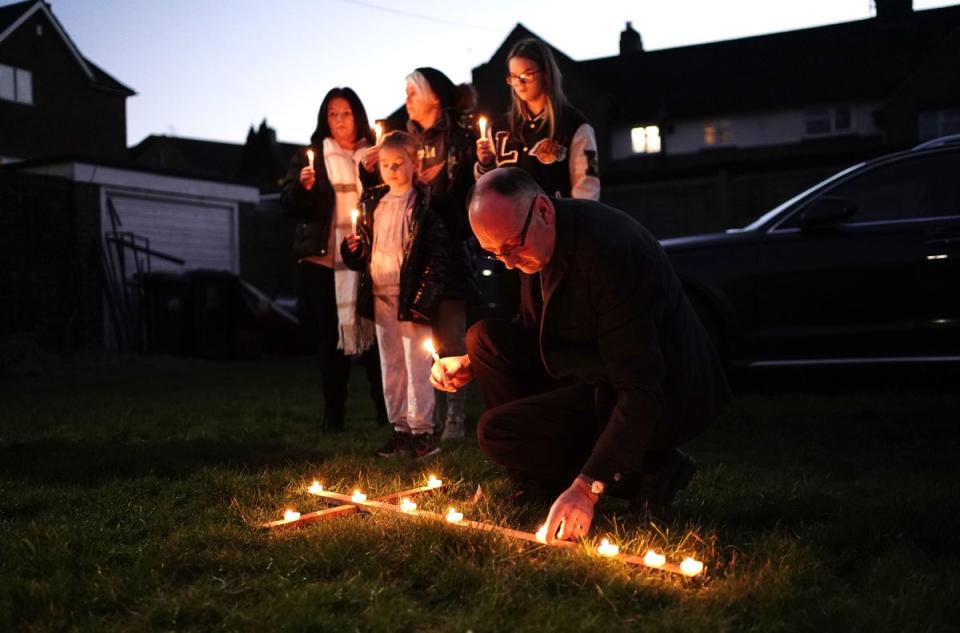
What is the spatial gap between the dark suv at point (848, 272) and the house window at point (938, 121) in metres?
28.4

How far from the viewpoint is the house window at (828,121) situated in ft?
112

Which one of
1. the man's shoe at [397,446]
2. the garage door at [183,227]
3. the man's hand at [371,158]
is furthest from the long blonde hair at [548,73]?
the garage door at [183,227]

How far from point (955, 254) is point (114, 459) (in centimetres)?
501

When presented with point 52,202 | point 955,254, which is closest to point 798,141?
point 52,202

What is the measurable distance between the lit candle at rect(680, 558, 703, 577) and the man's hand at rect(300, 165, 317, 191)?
12.0 ft

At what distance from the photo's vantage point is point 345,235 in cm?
566

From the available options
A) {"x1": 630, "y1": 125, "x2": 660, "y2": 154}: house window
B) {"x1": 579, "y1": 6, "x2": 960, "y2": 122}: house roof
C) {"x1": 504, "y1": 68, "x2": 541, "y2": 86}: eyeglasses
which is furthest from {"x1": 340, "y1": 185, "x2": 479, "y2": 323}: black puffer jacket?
{"x1": 630, "y1": 125, "x2": 660, "y2": 154}: house window

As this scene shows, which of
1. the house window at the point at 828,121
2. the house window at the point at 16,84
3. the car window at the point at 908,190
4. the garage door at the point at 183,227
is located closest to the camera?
the car window at the point at 908,190

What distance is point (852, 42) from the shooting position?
36.4 m

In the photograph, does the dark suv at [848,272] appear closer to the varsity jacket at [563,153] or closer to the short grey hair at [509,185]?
the varsity jacket at [563,153]

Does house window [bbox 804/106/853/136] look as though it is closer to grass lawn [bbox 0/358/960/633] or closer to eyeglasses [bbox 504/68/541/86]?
grass lawn [bbox 0/358/960/633]

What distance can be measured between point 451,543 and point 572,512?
0.46m

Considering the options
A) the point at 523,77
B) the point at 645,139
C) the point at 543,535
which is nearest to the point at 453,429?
the point at 523,77

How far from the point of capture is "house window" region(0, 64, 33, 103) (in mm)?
27297
